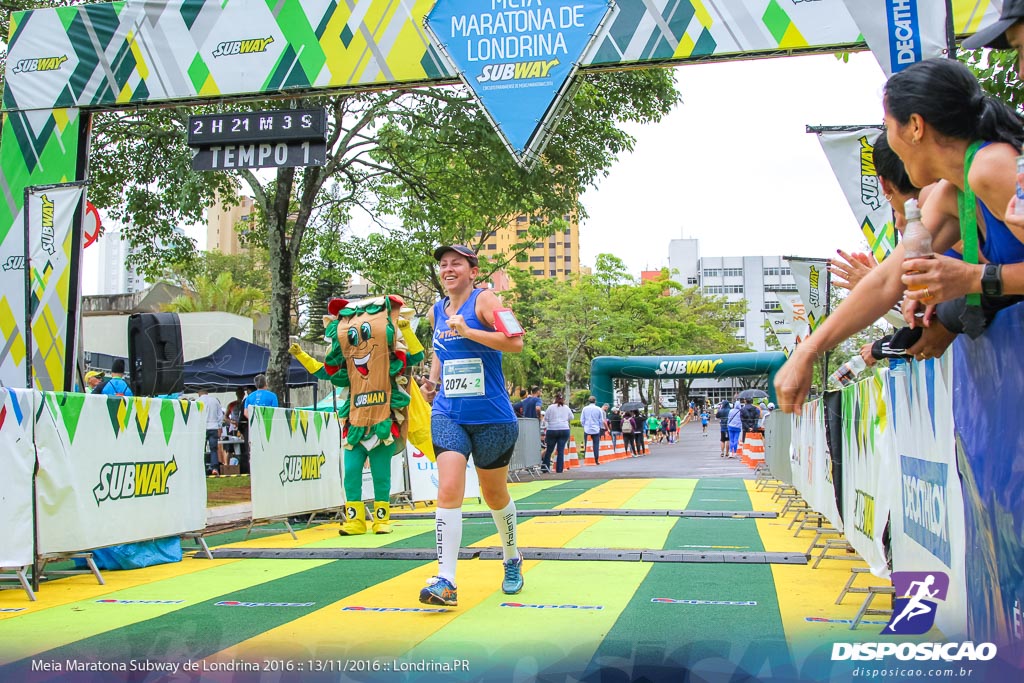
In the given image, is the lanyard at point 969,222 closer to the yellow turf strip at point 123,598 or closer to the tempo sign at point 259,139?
the yellow turf strip at point 123,598

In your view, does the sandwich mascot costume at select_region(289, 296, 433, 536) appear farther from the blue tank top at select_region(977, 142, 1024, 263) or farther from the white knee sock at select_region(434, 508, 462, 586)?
the blue tank top at select_region(977, 142, 1024, 263)

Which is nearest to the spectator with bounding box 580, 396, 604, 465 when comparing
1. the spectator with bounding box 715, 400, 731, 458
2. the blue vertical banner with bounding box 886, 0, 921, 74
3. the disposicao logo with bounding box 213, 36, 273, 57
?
the spectator with bounding box 715, 400, 731, 458

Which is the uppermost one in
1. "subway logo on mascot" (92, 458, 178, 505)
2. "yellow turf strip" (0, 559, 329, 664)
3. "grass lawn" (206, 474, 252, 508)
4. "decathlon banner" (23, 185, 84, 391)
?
"decathlon banner" (23, 185, 84, 391)

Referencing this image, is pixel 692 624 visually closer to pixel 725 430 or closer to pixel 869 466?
pixel 869 466

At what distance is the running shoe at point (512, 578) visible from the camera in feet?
17.1

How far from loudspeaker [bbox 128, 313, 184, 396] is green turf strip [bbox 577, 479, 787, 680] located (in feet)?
18.9

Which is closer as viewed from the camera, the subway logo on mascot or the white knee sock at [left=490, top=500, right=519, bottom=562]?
the white knee sock at [left=490, top=500, right=519, bottom=562]

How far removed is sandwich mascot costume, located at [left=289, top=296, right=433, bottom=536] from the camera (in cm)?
859

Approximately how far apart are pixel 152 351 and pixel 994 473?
8.47m

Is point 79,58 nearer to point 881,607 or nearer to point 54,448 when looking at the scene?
point 54,448

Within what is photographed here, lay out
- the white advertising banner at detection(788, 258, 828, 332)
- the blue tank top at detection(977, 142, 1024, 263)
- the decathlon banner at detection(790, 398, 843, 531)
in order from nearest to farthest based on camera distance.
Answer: the blue tank top at detection(977, 142, 1024, 263) → the decathlon banner at detection(790, 398, 843, 531) → the white advertising banner at detection(788, 258, 828, 332)

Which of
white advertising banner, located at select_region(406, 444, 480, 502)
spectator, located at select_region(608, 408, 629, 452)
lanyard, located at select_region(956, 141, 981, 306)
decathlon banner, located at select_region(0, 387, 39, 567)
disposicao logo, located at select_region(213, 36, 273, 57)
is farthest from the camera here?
spectator, located at select_region(608, 408, 629, 452)

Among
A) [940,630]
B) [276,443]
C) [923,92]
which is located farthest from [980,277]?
[276,443]

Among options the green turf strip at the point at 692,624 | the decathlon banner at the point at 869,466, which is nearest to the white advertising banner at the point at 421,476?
the green turf strip at the point at 692,624
